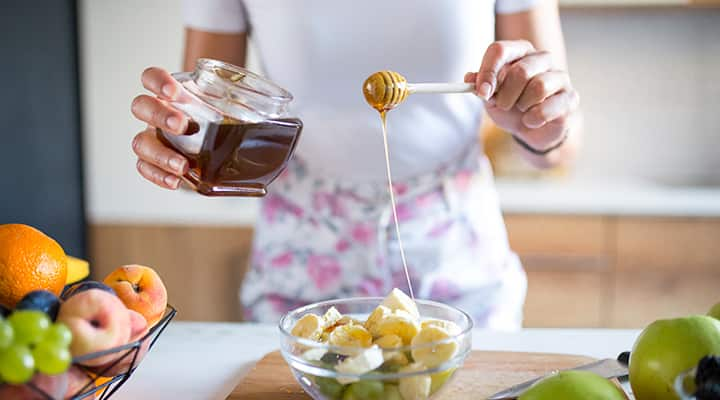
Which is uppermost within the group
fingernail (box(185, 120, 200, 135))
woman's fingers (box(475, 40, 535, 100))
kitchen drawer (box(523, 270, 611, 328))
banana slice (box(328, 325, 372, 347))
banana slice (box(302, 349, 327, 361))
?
woman's fingers (box(475, 40, 535, 100))

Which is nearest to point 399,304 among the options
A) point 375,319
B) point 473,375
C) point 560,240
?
point 375,319

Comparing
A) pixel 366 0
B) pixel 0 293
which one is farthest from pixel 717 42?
pixel 0 293

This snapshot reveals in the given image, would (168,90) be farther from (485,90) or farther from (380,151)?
(380,151)

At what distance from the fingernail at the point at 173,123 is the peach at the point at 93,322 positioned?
0.22 m

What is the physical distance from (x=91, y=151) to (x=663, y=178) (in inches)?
77.9

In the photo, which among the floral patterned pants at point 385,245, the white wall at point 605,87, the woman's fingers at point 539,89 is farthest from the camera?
the white wall at point 605,87

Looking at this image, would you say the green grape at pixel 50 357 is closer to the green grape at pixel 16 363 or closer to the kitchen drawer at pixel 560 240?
the green grape at pixel 16 363

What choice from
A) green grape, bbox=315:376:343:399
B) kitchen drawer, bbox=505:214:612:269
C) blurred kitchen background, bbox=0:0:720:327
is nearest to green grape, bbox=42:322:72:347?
green grape, bbox=315:376:343:399

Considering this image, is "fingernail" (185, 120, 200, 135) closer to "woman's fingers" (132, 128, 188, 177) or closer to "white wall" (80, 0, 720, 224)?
"woman's fingers" (132, 128, 188, 177)

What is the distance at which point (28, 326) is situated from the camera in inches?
22.9

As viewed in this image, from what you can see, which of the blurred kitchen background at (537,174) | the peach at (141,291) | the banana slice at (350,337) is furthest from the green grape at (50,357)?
the blurred kitchen background at (537,174)

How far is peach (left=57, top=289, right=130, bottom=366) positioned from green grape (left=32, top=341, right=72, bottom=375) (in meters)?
0.05

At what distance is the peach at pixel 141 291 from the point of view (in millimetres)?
753

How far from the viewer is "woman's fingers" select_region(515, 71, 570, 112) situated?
987 millimetres
